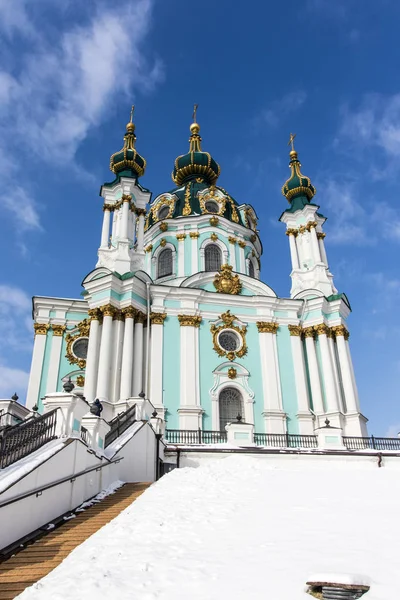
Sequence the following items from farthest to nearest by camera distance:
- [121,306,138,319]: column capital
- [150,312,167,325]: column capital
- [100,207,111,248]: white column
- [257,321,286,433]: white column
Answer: [100,207,111,248]: white column < [150,312,167,325]: column capital < [121,306,138,319]: column capital < [257,321,286,433]: white column

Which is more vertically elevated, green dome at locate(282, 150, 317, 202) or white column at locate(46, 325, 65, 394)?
green dome at locate(282, 150, 317, 202)

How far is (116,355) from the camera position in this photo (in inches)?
923

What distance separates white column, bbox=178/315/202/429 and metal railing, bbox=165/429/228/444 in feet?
4.81

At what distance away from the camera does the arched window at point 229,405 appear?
24.2m

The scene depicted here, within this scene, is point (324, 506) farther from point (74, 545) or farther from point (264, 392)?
point (264, 392)

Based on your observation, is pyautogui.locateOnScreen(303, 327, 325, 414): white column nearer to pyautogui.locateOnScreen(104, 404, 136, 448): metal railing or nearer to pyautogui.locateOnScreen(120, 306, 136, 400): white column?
pyautogui.locateOnScreen(120, 306, 136, 400): white column

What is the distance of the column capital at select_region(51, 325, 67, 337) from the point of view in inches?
1027

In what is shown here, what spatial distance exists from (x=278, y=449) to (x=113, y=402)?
8377 millimetres

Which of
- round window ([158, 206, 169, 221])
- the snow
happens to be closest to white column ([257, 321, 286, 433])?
round window ([158, 206, 169, 221])

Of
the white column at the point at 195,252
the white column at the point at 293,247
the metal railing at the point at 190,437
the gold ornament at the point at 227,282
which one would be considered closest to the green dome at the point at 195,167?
the white column at the point at 195,252

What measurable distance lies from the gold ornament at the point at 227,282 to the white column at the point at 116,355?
250 inches

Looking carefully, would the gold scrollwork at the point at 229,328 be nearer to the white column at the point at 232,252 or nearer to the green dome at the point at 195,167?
the white column at the point at 232,252

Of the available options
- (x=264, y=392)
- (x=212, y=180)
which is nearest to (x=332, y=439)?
(x=264, y=392)

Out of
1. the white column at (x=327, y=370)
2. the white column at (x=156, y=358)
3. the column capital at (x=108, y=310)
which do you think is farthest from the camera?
the white column at (x=327, y=370)
